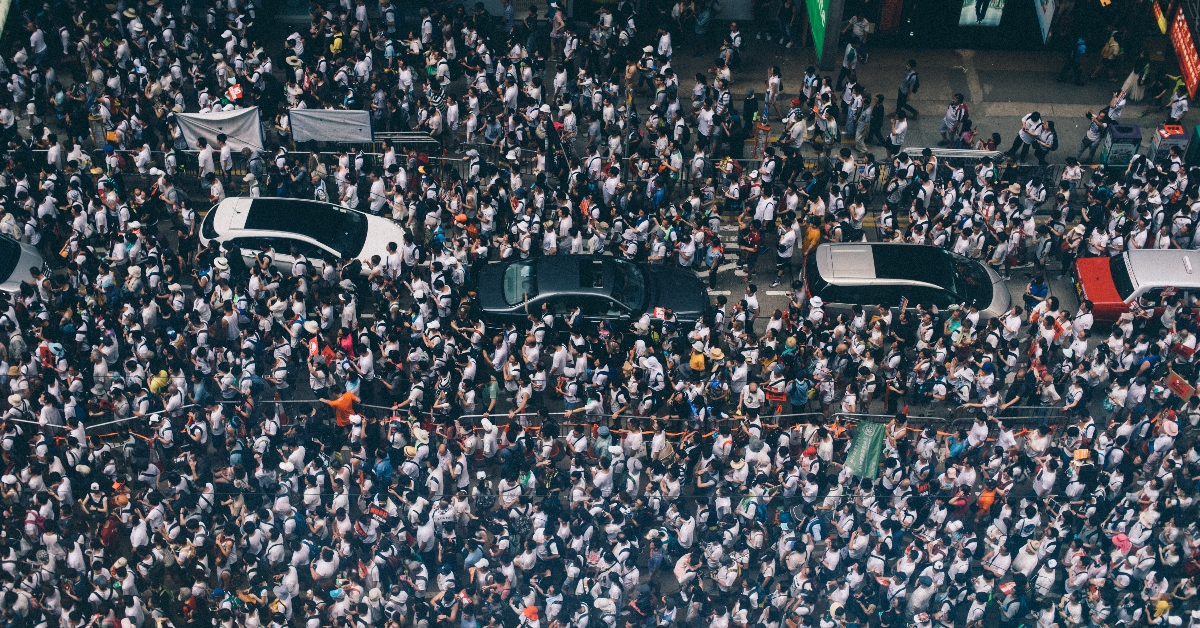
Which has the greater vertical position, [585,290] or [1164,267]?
[585,290]

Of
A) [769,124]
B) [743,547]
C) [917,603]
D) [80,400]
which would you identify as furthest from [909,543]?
[80,400]

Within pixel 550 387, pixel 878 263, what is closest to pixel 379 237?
pixel 550 387

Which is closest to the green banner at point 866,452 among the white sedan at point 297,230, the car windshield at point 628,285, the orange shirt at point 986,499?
the orange shirt at point 986,499

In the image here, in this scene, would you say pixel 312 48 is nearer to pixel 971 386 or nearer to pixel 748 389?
pixel 748 389

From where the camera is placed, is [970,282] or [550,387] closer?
[550,387]

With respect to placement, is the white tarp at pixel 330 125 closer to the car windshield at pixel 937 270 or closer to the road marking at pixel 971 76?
the car windshield at pixel 937 270

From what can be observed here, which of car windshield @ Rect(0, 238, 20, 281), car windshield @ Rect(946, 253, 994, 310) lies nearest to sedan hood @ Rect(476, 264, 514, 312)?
car windshield @ Rect(946, 253, 994, 310)

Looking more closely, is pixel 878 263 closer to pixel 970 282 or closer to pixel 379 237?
pixel 970 282
